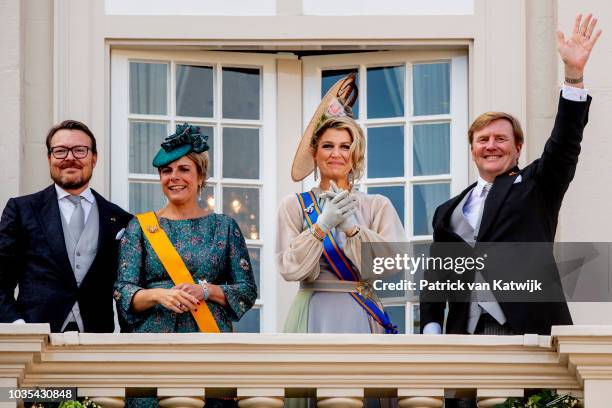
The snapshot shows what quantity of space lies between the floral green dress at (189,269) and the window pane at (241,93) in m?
1.73

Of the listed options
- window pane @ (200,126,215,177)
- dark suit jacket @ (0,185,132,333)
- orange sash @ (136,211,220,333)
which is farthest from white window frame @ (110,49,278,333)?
orange sash @ (136,211,220,333)

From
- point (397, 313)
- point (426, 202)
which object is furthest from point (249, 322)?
point (426, 202)

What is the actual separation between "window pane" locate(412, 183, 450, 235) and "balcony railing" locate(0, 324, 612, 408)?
7.88 feet

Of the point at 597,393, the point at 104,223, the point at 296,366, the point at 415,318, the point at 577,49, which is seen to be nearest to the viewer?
the point at 597,393

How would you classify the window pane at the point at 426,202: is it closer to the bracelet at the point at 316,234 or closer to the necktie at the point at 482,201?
the necktie at the point at 482,201

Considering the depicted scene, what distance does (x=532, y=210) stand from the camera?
10883 mm

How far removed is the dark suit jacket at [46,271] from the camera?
11.0 meters

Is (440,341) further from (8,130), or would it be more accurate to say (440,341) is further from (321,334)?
(8,130)

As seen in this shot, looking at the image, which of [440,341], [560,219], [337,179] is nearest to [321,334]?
[440,341]

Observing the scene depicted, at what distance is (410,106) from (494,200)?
6.19ft

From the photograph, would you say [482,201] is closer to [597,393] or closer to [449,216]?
[449,216]

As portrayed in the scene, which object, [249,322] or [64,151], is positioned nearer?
[64,151]

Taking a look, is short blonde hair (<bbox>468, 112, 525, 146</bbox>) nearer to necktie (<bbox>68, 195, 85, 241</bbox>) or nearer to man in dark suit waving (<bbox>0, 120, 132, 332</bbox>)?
man in dark suit waving (<bbox>0, 120, 132, 332</bbox>)

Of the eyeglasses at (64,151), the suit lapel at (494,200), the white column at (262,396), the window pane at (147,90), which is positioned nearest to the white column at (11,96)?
the window pane at (147,90)
